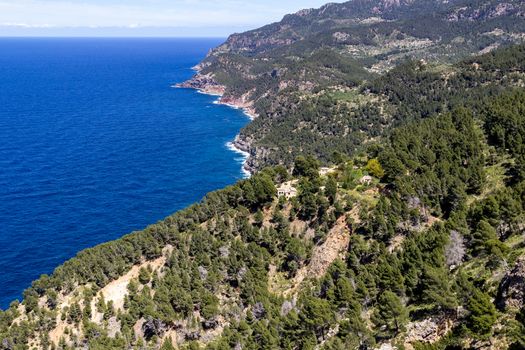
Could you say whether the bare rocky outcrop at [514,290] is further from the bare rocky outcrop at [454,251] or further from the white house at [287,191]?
the white house at [287,191]

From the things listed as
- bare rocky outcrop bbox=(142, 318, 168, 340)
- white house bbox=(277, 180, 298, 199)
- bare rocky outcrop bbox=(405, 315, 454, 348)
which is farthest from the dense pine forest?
white house bbox=(277, 180, 298, 199)

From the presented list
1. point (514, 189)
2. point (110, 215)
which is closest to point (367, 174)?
point (514, 189)

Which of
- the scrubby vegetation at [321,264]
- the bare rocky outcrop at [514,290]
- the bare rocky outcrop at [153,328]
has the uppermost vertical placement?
the bare rocky outcrop at [514,290]

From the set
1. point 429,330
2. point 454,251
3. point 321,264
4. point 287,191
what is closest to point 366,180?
point 287,191

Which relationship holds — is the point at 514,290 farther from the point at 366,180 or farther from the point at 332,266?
the point at 366,180

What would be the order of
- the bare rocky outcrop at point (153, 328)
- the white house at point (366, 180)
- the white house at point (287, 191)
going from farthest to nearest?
the white house at point (287, 191) < the white house at point (366, 180) < the bare rocky outcrop at point (153, 328)

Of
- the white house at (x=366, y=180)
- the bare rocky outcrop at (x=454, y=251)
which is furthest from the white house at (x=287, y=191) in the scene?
the bare rocky outcrop at (x=454, y=251)
